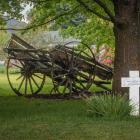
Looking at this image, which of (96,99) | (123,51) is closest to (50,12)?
(123,51)

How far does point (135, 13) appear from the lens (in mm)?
16578

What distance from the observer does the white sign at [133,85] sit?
1389 centimetres

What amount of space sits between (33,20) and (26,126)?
1529 cm

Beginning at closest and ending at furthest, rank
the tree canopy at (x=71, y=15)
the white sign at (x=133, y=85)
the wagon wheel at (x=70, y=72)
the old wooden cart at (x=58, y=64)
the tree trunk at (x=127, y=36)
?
the white sign at (x=133, y=85) → the tree trunk at (x=127, y=36) → the tree canopy at (x=71, y=15) → the old wooden cart at (x=58, y=64) → the wagon wheel at (x=70, y=72)

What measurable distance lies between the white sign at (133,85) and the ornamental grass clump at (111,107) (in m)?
0.50

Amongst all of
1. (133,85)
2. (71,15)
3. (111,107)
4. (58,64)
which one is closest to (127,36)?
(133,85)

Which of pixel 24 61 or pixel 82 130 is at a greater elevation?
pixel 24 61

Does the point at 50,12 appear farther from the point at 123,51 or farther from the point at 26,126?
the point at 26,126

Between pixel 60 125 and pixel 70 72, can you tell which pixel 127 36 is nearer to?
pixel 70 72

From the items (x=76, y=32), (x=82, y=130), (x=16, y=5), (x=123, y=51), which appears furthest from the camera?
(x=76, y=32)

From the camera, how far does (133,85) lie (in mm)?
13984

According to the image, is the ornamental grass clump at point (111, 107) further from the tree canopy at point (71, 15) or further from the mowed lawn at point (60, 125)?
the tree canopy at point (71, 15)

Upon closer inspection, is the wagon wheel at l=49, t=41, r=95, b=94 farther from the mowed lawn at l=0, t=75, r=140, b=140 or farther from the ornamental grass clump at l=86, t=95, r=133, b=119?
the ornamental grass clump at l=86, t=95, r=133, b=119

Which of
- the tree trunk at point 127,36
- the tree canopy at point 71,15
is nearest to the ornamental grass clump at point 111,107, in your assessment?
the tree trunk at point 127,36
